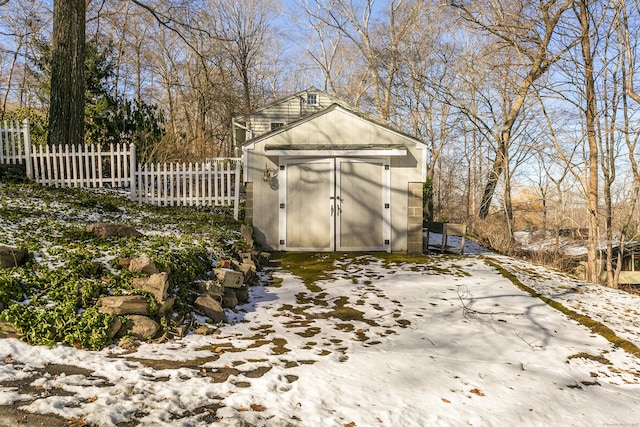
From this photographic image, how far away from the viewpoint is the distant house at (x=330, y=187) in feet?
30.1

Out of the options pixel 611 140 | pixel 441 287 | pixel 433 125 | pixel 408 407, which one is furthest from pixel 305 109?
pixel 408 407

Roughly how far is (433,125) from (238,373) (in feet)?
67.1

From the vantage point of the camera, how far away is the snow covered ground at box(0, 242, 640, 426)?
9.07 ft

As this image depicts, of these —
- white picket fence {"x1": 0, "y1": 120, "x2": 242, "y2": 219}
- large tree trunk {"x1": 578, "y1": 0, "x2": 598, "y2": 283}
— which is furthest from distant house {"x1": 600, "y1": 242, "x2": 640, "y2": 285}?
white picket fence {"x1": 0, "y1": 120, "x2": 242, "y2": 219}

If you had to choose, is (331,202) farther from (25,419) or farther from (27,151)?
(27,151)

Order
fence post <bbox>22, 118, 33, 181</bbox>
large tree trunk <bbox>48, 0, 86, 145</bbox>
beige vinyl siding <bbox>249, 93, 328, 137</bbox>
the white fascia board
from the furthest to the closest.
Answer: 1. beige vinyl siding <bbox>249, 93, 328, 137</bbox>
2. large tree trunk <bbox>48, 0, 86, 145</bbox>
3. fence post <bbox>22, 118, 33, 181</bbox>
4. the white fascia board

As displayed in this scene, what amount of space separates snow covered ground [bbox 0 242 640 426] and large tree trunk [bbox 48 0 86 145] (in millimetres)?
8305

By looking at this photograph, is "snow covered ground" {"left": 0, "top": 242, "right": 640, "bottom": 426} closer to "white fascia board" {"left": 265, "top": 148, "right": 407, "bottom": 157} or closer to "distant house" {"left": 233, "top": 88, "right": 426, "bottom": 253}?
"distant house" {"left": 233, "top": 88, "right": 426, "bottom": 253}

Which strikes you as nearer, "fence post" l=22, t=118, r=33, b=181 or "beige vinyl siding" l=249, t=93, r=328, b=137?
"fence post" l=22, t=118, r=33, b=181

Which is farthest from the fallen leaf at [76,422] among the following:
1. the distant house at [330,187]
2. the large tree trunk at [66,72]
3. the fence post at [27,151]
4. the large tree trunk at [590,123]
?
the large tree trunk at [590,123]

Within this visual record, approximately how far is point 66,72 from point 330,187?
7.67m

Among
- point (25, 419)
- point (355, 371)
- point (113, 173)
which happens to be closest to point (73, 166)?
point (113, 173)

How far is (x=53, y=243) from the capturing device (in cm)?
528

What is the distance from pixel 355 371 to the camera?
3.50 m
